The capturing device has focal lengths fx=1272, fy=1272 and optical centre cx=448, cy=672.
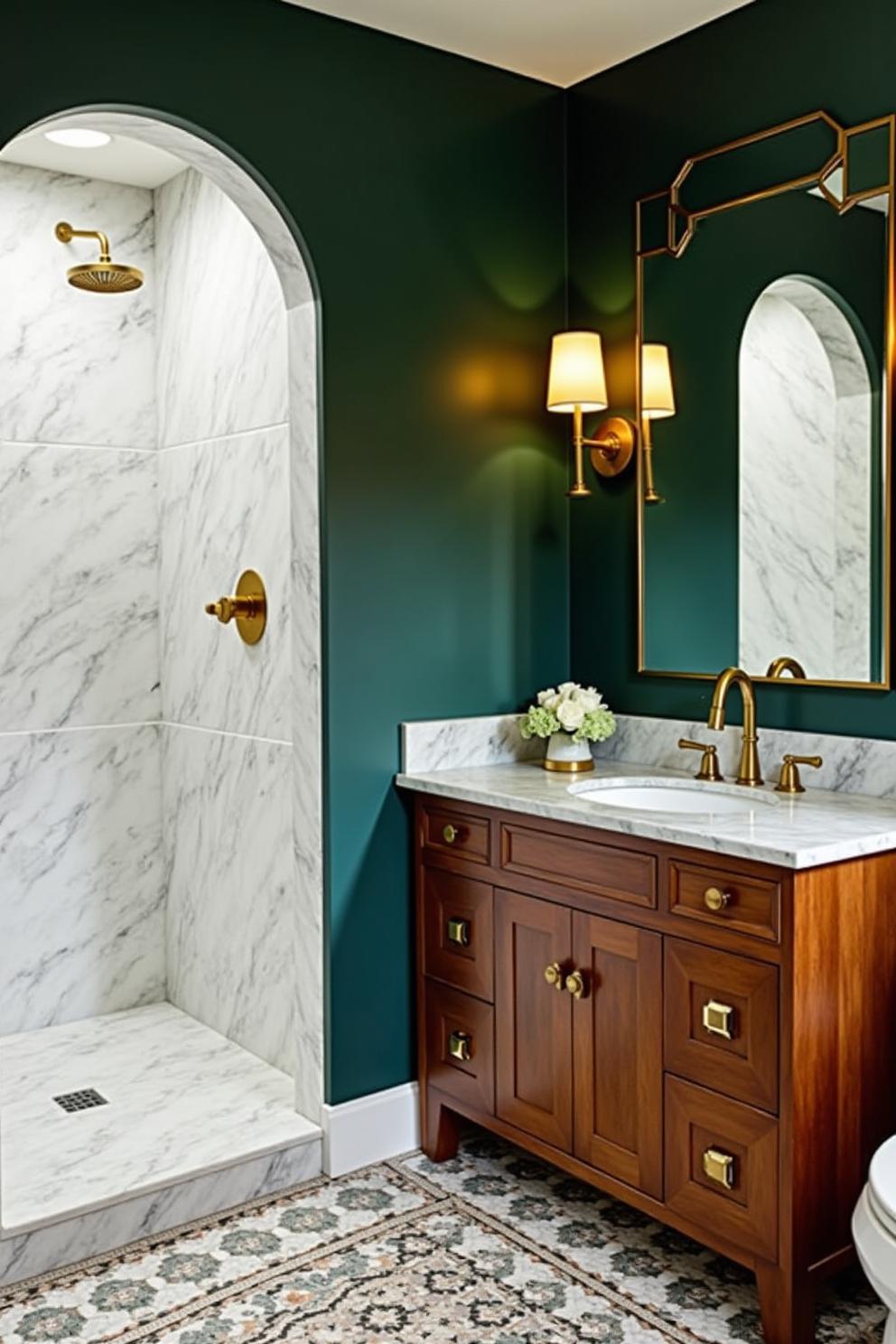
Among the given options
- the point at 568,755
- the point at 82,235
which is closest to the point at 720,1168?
the point at 568,755

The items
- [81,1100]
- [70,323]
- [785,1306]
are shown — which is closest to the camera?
[785,1306]

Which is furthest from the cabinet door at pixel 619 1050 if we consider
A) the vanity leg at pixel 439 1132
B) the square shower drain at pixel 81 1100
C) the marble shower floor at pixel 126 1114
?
the square shower drain at pixel 81 1100

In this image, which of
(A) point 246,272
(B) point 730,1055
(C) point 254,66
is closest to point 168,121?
(C) point 254,66

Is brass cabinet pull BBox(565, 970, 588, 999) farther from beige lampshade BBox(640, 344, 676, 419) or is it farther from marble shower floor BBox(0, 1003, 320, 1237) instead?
beige lampshade BBox(640, 344, 676, 419)

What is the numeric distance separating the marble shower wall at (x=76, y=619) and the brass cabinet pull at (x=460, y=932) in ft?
4.44

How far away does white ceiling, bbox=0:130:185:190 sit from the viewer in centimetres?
344

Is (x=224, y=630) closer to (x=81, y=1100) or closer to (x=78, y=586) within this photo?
(x=78, y=586)

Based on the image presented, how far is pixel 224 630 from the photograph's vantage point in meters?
3.53

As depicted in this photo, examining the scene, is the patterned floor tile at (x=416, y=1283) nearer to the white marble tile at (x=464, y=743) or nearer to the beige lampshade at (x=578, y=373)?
the white marble tile at (x=464, y=743)

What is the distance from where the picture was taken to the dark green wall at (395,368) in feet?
9.11

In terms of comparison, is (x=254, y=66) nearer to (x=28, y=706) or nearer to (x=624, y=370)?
(x=624, y=370)

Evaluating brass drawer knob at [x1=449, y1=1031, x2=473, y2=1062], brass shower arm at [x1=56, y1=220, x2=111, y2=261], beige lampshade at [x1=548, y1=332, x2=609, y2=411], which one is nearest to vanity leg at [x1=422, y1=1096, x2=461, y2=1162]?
brass drawer knob at [x1=449, y1=1031, x2=473, y2=1062]

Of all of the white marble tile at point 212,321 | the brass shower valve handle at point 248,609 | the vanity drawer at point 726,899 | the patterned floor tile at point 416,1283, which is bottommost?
the patterned floor tile at point 416,1283

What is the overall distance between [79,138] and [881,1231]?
3139mm
